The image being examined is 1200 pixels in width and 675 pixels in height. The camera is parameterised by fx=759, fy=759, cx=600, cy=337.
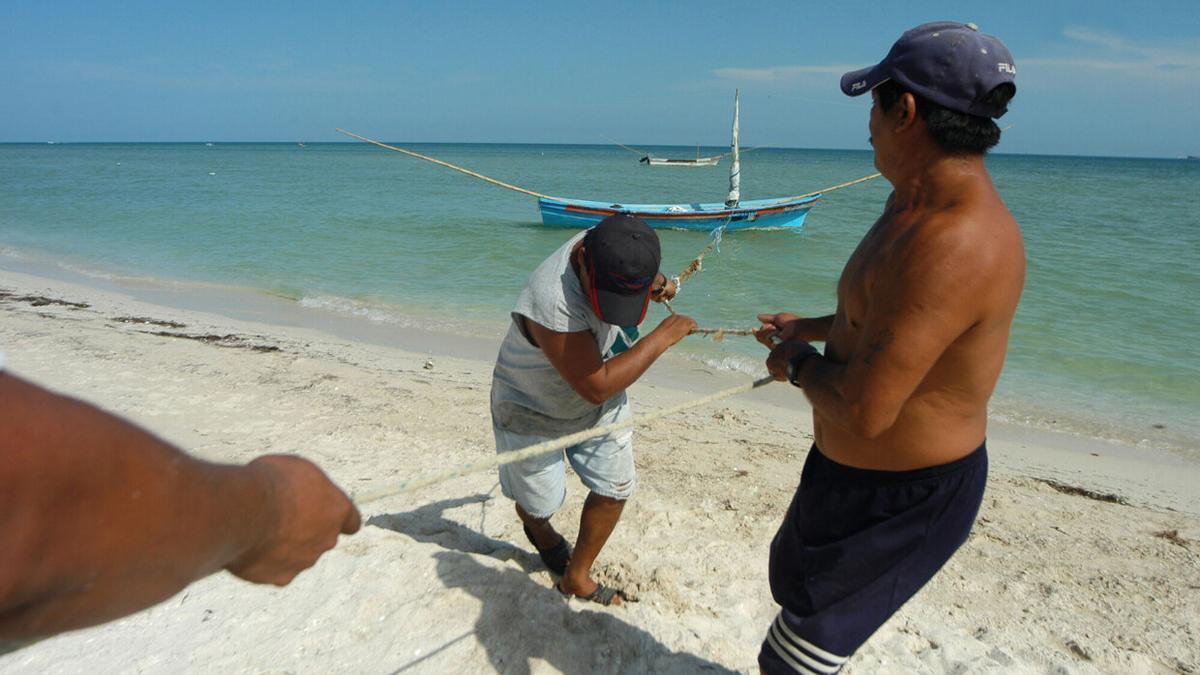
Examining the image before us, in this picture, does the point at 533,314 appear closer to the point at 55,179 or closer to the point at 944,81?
the point at 944,81

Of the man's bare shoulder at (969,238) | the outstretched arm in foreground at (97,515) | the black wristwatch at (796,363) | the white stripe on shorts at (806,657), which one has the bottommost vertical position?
the white stripe on shorts at (806,657)

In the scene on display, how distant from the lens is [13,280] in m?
11.8

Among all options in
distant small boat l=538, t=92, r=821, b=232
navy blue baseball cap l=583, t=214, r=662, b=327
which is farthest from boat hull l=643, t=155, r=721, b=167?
navy blue baseball cap l=583, t=214, r=662, b=327

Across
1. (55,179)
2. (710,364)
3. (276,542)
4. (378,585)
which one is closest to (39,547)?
(276,542)

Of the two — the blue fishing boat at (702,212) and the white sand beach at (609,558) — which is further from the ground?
the blue fishing boat at (702,212)

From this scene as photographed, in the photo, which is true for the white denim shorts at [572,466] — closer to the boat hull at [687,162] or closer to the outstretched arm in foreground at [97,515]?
the outstretched arm in foreground at [97,515]

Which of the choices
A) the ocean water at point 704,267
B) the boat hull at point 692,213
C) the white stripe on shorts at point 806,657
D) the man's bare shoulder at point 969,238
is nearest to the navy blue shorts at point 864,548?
the white stripe on shorts at point 806,657

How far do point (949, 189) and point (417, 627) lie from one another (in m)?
2.36

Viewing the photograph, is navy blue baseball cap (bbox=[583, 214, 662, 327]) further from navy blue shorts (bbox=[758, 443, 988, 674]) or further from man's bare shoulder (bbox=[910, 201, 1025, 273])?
man's bare shoulder (bbox=[910, 201, 1025, 273])

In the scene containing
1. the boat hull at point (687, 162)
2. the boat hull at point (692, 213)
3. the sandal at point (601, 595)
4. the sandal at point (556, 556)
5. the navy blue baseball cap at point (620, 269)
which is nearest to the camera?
the navy blue baseball cap at point (620, 269)

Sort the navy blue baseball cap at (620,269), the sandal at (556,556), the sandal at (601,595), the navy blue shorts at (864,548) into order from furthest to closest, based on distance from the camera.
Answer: the sandal at (556,556) → the sandal at (601,595) → the navy blue baseball cap at (620,269) → the navy blue shorts at (864,548)

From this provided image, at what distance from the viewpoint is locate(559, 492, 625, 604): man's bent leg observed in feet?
10.1

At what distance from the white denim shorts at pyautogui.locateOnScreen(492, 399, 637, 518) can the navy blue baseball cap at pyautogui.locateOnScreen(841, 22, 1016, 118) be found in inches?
65.3

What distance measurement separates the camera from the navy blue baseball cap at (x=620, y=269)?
8.37ft
